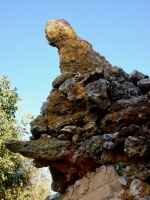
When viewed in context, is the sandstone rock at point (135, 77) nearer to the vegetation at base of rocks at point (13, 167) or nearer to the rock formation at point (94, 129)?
the rock formation at point (94, 129)

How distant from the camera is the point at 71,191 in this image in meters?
4.09

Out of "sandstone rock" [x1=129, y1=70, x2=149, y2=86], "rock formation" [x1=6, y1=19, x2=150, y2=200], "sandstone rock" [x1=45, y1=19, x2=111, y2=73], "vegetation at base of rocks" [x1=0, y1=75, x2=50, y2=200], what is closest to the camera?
"rock formation" [x1=6, y1=19, x2=150, y2=200]

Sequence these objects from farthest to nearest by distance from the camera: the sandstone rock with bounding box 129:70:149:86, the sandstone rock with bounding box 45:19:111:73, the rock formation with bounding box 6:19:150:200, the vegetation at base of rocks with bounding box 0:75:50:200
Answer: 1. the vegetation at base of rocks with bounding box 0:75:50:200
2. the sandstone rock with bounding box 45:19:111:73
3. the sandstone rock with bounding box 129:70:149:86
4. the rock formation with bounding box 6:19:150:200

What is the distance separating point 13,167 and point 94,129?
12565 mm

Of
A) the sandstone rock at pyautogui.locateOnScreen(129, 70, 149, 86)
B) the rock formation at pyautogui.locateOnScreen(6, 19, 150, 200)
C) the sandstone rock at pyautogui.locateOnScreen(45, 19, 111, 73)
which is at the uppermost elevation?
the sandstone rock at pyautogui.locateOnScreen(45, 19, 111, 73)

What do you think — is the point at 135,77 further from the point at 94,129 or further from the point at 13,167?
the point at 13,167

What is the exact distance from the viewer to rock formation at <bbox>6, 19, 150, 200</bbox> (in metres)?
3.30

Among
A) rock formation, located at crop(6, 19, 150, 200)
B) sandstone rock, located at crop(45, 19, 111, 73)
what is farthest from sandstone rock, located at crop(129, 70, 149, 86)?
sandstone rock, located at crop(45, 19, 111, 73)

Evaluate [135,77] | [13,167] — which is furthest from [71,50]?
[13,167]

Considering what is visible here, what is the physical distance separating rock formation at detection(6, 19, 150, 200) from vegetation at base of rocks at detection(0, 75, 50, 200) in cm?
1065

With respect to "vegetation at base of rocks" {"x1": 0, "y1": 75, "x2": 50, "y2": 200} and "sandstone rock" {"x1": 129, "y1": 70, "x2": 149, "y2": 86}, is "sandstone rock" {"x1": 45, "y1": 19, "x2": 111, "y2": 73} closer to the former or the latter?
"sandstone rock" {"x1": 129, "y1": 70, "x2": 149, "y2": 86}

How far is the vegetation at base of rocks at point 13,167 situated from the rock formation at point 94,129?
10.6 m

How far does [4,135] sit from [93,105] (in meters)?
12.0

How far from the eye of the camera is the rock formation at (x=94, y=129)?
3.30 metres
